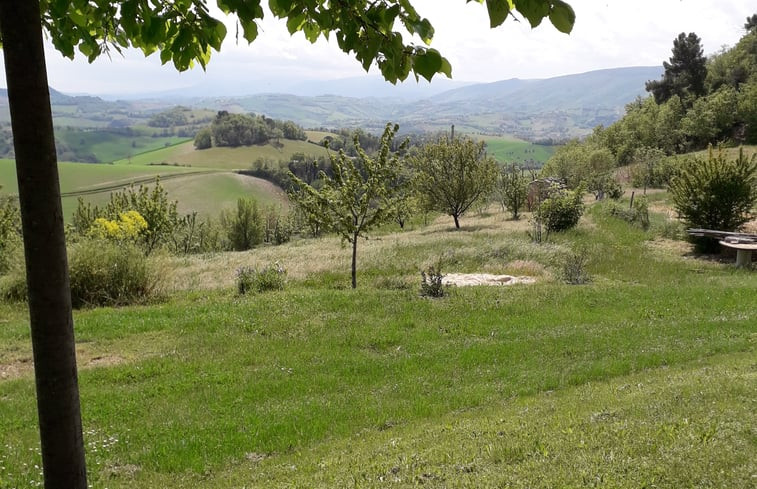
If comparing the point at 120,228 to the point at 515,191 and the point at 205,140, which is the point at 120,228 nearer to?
the point at 515,191

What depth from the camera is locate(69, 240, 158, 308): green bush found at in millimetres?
14414

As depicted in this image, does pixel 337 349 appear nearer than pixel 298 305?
Yes

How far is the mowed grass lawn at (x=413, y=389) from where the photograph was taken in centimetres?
461

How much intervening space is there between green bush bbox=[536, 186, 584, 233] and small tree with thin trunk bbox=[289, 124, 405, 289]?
12729 mm

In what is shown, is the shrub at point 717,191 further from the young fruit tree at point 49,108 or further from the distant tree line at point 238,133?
the distant tree line at point 238,133

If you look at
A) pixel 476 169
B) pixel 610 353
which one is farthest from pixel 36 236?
pixel 476 169

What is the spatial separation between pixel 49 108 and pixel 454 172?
34310 millimetres

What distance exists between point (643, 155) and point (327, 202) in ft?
154

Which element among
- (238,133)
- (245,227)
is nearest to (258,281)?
(245,227)

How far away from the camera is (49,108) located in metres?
2.05

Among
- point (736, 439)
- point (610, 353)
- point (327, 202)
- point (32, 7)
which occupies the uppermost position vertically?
point (32, 7)

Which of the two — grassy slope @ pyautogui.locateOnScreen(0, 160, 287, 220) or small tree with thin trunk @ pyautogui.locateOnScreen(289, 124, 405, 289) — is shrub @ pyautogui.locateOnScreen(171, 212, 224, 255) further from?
grassy slope @ pyautogui.locateOnScreen(0, 160, 287, 220)

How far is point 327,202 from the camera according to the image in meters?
17.4

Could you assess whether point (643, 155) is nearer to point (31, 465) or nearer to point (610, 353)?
point (610, 353)
